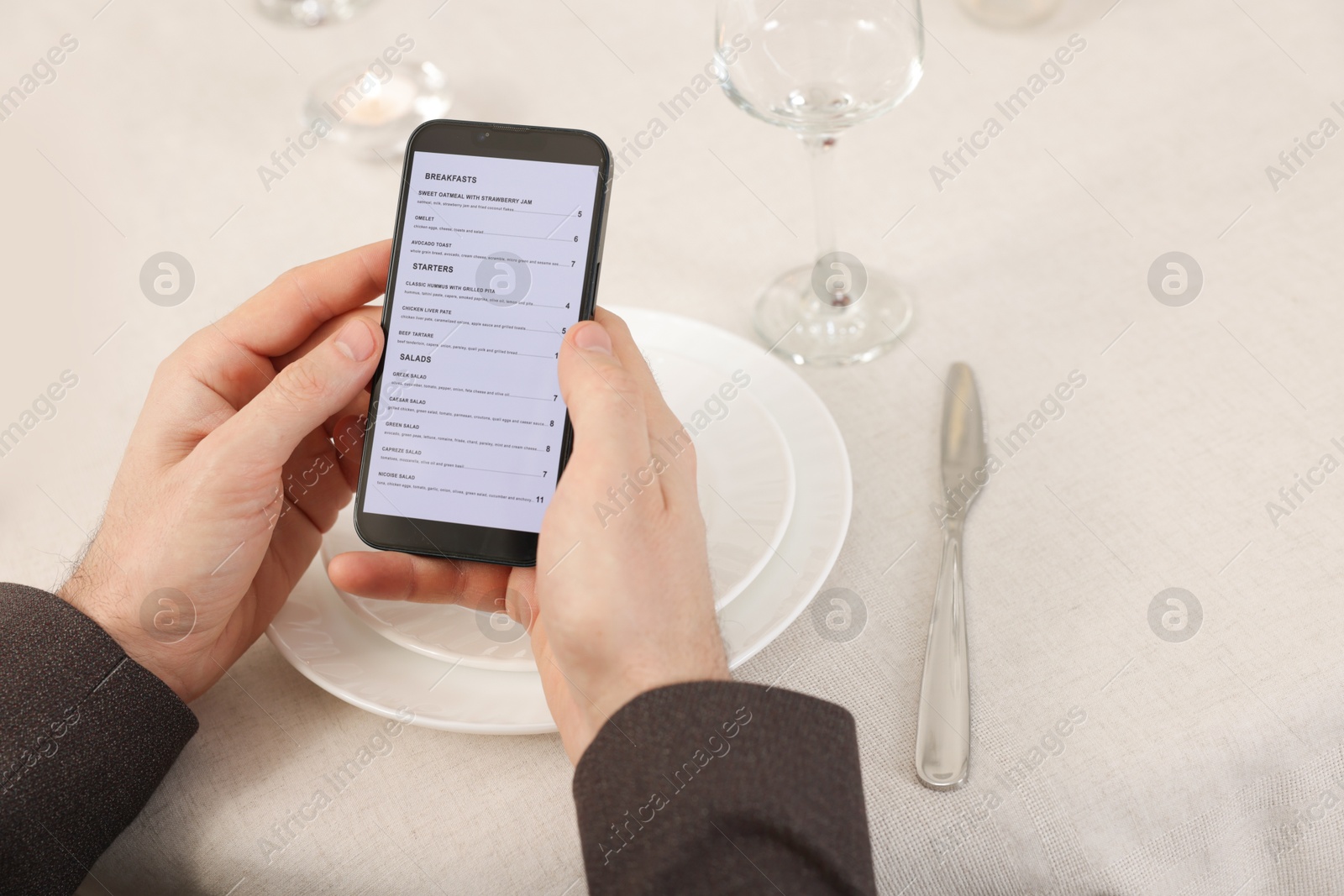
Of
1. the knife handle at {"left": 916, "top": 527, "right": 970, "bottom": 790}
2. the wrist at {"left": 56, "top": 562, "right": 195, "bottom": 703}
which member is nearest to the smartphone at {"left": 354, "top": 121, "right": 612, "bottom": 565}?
the wrist at {"left": 56, "top": 562, "right": 195, "bottom": 703}

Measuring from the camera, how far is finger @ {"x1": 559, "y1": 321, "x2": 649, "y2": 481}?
0.46 metres

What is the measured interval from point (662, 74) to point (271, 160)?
35cm

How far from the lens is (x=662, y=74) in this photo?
0.83 metres

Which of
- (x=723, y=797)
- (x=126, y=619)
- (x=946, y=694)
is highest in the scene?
(x=126, y=619)

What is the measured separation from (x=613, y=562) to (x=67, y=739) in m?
0.28

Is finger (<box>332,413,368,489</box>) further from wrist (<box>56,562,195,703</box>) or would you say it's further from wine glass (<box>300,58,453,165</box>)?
wine glass (<box>300,58,453,165</box>)

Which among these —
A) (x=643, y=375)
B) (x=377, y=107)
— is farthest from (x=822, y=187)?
(x=377, y=107)

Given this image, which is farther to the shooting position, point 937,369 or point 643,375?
point 937,369

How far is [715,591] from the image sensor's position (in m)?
0.48

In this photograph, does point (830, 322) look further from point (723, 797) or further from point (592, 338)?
point (723, 797)

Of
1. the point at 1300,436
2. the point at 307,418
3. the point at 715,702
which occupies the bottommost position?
the point at 1300,436

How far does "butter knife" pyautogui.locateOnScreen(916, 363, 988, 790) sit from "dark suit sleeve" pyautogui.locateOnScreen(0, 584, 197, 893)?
1.25 ft

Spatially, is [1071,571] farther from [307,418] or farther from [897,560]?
[307,418]

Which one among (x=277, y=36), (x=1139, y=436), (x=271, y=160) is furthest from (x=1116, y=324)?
(x=277, y=36)
